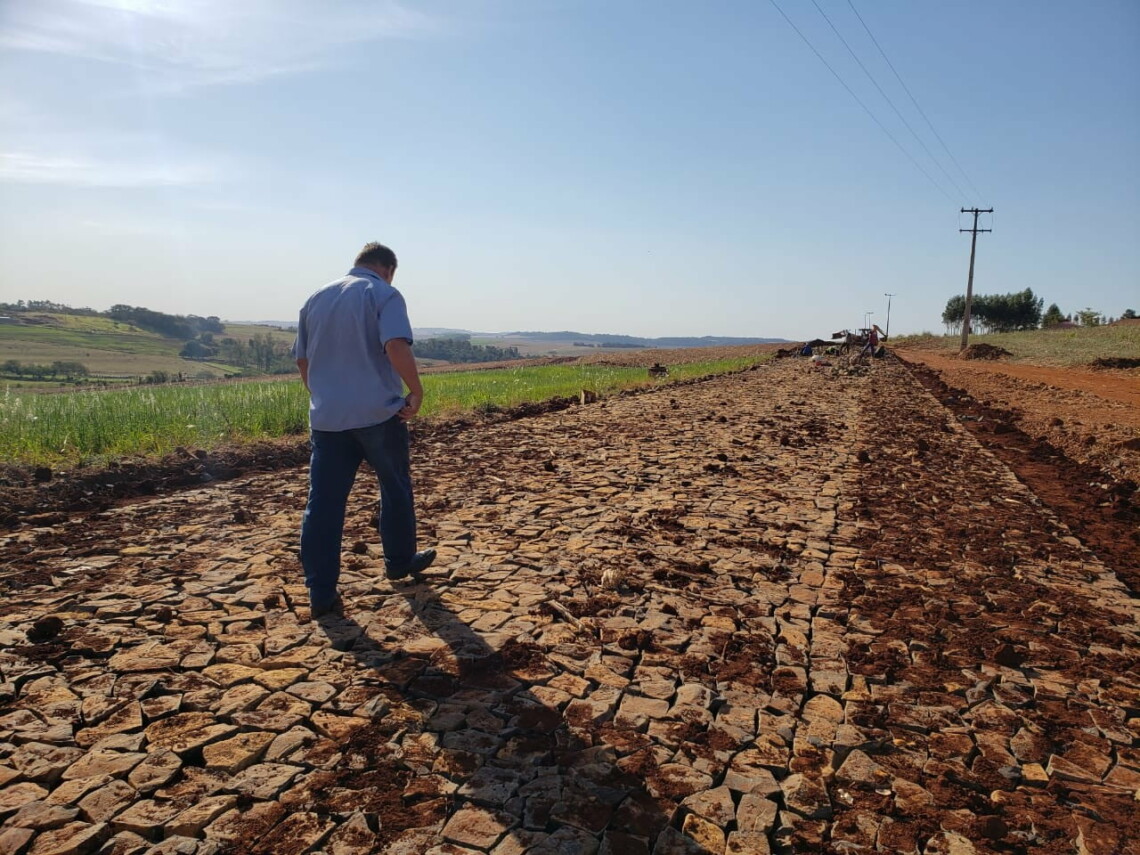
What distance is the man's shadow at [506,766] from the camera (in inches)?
91.2

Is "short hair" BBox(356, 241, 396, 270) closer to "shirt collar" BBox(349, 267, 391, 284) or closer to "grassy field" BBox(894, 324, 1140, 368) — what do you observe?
"shirt collar" BBox(349, 267, 391, 284)

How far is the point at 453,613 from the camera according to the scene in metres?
4.03

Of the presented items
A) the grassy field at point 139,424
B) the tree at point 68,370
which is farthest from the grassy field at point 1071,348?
the tree at point 68,370

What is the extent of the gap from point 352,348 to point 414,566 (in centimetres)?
145

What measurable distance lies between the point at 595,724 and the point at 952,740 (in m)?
1.48

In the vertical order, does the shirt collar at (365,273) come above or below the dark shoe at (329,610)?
above

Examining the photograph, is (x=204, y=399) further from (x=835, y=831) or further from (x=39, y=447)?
(x=835, y=831)

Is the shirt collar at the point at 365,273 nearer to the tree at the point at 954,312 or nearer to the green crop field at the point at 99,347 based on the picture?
the green crop field at the point at 99,347

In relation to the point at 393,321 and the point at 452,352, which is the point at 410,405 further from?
the point at 452,352

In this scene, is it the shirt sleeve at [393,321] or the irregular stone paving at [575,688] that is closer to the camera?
the irregular stone paving at [575,688]

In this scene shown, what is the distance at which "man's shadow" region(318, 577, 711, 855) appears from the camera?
2316mm

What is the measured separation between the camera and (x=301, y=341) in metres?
4.19

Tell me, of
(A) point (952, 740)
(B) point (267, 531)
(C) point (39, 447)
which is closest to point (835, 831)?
(A) point (952, 740)

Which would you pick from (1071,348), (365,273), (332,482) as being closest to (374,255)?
(365,273)
